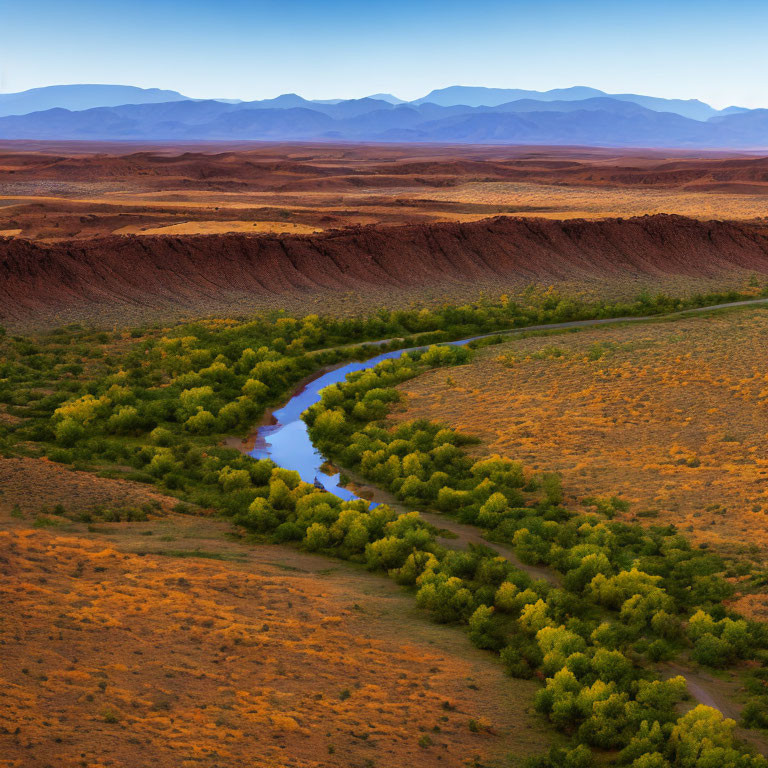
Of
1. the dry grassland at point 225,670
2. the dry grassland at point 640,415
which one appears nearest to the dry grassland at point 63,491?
the dry grassland at point 225,670

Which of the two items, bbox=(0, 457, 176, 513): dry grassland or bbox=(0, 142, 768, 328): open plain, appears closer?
bbox=(0, 457, 176, 513): dry grassland

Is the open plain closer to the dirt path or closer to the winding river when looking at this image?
the winding river

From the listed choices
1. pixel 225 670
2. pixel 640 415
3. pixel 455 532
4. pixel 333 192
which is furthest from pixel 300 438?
pixel 333 192

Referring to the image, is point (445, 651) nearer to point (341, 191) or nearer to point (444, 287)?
point (444, 287)

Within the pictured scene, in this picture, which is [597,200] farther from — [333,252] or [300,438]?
[300,438]

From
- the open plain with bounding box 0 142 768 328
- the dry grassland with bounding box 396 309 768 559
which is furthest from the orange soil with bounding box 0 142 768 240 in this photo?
the dry grassland with bounding box 396 309 768 559

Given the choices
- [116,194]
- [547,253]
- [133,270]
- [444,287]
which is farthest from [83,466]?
[116,194]
